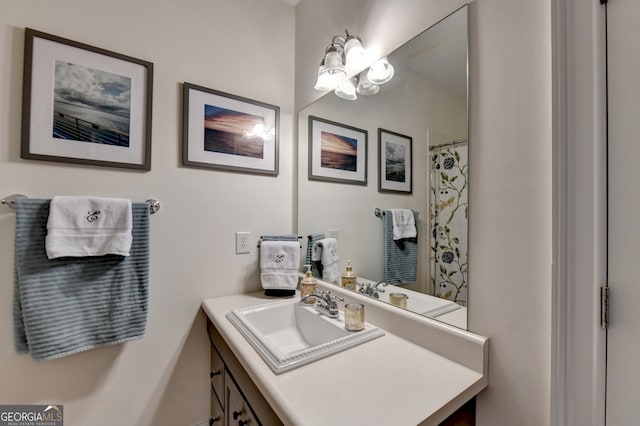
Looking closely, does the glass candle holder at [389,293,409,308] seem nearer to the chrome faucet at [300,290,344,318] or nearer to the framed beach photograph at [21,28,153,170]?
the chrome faucet at [300,290,344,318]

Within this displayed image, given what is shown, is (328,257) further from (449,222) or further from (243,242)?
(449,222)

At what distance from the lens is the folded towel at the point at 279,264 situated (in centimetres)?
142

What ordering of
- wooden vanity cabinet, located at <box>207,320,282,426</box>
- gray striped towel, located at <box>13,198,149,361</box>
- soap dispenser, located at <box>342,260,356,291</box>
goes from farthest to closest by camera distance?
soap dispenser, located at <box>342,260,356,291</box> → gray striped towel, located at <box>13,198,149,361</box> → wooden vanity cabinet, located at <box>207,320,282,426</box>

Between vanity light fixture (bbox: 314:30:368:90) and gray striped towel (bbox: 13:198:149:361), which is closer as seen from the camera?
gray striped towel (bbox: 13:198:149:361)

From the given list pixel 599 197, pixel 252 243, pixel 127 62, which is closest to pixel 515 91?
pixel 599 197

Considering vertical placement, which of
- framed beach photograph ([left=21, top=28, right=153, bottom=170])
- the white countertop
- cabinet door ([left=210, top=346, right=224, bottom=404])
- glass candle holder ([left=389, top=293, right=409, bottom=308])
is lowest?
cabinet door ([left=210, top=346, right=224, bottom=404])

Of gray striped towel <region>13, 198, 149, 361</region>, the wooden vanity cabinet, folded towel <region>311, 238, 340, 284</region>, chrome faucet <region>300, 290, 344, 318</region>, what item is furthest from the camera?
folded towel <region>311, 238, 340, 284</region>

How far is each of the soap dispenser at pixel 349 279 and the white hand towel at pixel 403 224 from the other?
1.04ft

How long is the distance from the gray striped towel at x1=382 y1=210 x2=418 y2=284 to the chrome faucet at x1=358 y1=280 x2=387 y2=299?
0.04 metres

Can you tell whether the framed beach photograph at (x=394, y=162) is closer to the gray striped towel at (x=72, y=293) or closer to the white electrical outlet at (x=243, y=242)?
the white electrical outlet at (x=243, y=242)

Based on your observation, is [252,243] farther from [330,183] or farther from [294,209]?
[330,183]

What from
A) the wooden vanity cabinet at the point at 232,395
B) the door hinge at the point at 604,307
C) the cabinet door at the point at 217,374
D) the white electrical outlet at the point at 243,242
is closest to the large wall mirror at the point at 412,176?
the door hinge at the point at 604,307

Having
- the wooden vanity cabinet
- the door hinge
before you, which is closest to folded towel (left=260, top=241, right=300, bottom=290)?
the wooden vanity cabinet

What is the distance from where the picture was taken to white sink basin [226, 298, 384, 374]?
32.1 inches
